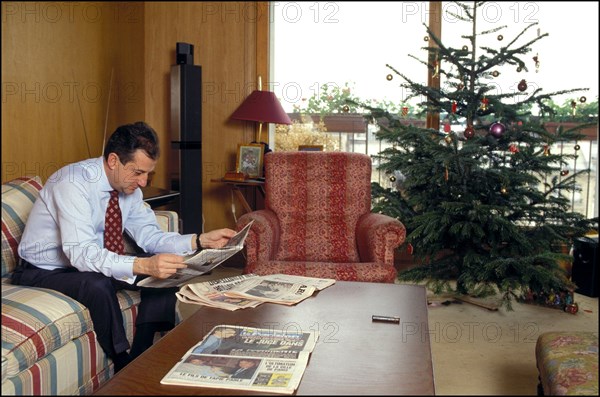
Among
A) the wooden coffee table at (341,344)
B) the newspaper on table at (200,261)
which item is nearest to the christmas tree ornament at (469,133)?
the wooden coffee table at (341,344)

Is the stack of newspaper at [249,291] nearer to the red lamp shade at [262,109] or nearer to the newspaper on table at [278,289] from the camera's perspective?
the newspaper on table at [278,289]

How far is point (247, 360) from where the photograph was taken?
1518 millimetres

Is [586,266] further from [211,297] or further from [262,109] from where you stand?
[211,297]

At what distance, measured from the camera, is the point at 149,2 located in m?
4.42

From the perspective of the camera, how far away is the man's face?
225 centimetres

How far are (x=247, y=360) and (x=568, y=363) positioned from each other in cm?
91

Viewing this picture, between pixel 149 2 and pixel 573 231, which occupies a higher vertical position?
pixel 149 2

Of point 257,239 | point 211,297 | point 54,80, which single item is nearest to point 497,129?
point 257,239

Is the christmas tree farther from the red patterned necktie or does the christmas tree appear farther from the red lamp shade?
the red patterned necktie

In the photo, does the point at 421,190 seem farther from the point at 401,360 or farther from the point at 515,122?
the point at 401,360

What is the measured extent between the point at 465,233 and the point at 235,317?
6.15ft

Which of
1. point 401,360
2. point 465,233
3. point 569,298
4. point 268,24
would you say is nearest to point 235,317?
point 401,360

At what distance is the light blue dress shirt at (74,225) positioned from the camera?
2.10m

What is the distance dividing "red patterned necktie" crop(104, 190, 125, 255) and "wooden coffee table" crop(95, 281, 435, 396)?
0.62 meters
